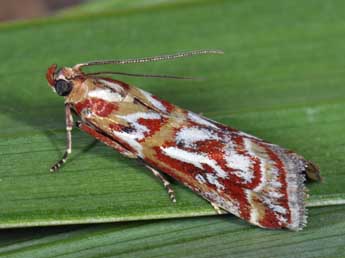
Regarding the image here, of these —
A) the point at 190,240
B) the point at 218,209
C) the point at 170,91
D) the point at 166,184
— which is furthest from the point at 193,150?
the point at 170,91

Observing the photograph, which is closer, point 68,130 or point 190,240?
point 190,240

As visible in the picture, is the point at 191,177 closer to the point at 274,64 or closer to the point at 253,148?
the point at 253,148

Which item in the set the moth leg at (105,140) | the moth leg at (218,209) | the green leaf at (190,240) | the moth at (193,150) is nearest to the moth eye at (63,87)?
the moth at (193,150)

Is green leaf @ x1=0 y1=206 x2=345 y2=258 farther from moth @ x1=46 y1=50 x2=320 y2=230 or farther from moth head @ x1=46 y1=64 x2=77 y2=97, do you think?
moth head @ x1=46 y1=64 x2=77 y2=97

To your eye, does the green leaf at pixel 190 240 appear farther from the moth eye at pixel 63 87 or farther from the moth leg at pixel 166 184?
the moth eye at pixel 63 87

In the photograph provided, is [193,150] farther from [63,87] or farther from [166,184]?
[63,87]

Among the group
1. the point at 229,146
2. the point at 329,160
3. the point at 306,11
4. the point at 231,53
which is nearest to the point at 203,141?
the point at 229,146
